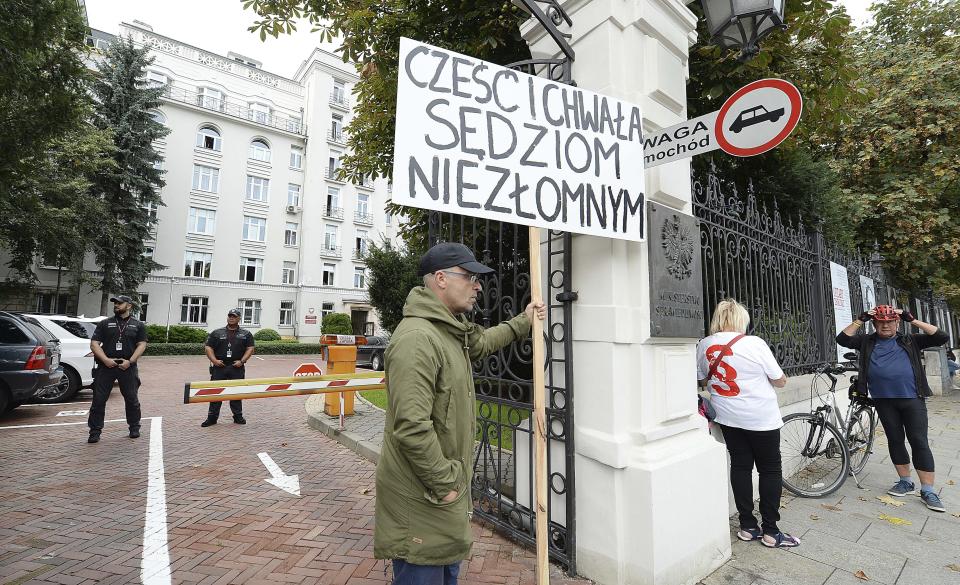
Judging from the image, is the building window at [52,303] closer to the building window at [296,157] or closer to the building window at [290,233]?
the building window at [290,233]

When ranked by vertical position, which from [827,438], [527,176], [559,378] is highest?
[527,176]

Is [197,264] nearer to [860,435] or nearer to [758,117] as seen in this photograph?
[860,435]

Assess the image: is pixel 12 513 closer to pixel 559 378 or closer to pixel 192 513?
pixel 192 513

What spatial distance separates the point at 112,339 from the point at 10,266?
26111mm

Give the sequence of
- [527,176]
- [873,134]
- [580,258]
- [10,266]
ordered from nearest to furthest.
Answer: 1. [527,176]
2. [580,258]
3. [873,134]
4. [10,266]

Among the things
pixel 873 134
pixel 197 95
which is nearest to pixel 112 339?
pixel 873 134

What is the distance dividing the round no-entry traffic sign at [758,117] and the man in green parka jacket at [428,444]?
5.87ft

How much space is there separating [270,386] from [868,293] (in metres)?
9.97

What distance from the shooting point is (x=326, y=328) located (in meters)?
31.5

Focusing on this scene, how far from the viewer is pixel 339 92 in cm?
3806

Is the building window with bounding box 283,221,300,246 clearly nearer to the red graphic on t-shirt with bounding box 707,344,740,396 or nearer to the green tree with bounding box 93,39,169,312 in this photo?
the green tree with bounding box 93,39,169,312

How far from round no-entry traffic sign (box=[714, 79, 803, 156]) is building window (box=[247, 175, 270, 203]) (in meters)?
36.2

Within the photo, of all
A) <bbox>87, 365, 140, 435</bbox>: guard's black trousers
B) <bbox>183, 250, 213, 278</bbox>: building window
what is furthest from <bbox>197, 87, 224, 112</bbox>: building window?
<bbox>87, 365, 140, 435</bbox>: guard's black trousers

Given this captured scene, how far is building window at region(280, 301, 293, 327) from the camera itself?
33881 millimetres
